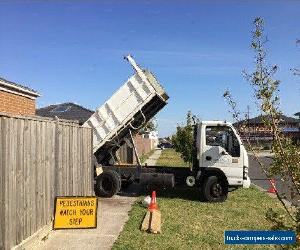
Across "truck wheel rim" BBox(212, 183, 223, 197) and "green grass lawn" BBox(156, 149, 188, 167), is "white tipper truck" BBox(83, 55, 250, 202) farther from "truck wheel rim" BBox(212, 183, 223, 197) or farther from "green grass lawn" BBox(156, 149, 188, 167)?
"green grass lawn" BBox(156, 149, 188, 167)

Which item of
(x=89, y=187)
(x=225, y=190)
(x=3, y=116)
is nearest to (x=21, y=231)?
(x=3, y=116)

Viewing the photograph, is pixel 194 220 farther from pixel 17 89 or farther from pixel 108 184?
pixel 17 89

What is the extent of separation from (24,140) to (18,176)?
72 cm

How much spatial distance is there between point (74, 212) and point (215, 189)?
10718mm

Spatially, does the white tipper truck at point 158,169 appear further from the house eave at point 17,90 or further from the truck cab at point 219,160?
the house eave at point 17,90

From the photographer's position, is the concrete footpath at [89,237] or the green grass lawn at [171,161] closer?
the concrete footpath at [89,237]

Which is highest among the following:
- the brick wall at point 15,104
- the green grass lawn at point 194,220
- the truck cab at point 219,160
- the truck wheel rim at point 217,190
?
the brick wall at point 15,104

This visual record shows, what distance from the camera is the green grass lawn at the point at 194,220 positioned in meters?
9.23

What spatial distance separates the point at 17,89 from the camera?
1528cm

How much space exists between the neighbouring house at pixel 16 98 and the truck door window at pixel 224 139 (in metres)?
6.46

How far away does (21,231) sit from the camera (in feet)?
25.0

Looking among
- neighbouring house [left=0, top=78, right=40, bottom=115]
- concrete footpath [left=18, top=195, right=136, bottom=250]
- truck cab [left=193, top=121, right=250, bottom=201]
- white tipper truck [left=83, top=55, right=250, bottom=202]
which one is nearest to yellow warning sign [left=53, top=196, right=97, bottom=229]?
concrete footpath [left=18, top=195, right=136, bottom=250]

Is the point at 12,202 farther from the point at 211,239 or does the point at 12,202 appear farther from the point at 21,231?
the point at 211,239

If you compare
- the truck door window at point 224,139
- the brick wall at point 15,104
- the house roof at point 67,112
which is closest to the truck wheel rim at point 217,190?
the truck door window at point 224,139
